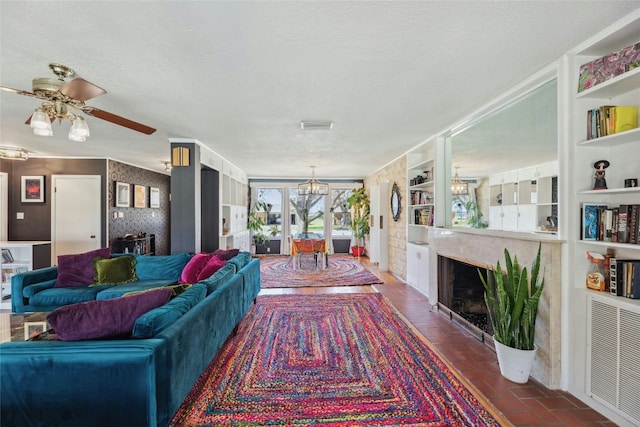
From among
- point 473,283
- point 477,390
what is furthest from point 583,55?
point 477,390

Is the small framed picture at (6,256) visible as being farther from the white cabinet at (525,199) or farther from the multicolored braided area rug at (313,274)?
the white cabinet at (525,199)

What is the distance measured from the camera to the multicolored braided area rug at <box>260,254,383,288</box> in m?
5.09

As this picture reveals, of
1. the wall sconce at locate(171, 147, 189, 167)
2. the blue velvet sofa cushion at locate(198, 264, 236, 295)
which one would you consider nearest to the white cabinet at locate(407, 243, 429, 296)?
the blue velvet sofa cushion at locate(198, 264, 236, 295)

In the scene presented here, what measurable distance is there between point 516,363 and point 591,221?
1.18m

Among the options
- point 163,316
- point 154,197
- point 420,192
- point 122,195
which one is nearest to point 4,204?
point 122,195

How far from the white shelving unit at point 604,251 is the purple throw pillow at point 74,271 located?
16.1 feet

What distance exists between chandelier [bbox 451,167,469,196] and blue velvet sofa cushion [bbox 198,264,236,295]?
2892 millimetres

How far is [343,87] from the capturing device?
7.85ft

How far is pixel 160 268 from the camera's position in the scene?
3719 mm

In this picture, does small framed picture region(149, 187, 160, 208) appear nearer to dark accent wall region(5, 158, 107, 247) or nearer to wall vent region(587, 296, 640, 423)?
dark accent wall region(5, 158, 107, 247)

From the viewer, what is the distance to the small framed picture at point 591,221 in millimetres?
1897

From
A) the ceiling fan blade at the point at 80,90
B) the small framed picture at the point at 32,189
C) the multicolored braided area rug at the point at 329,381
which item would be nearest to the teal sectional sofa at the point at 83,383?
the multicolored braided area rug at the point at 329,381

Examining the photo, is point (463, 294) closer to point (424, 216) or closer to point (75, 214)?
point (424, 216)

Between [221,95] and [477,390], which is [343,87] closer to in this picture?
[221,95]
